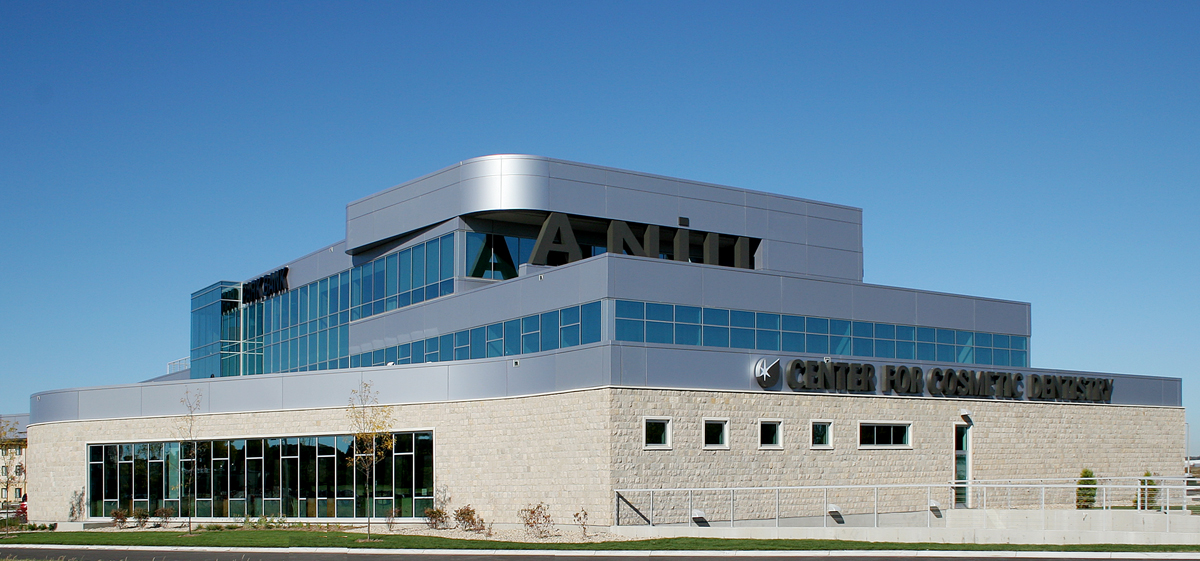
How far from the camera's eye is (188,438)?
124ft

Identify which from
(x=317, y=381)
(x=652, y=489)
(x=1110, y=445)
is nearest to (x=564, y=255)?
(x=317, y=381)

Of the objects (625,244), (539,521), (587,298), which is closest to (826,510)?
(539,521)

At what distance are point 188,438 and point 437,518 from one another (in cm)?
1012

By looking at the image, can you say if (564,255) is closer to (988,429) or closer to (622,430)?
(622,430)

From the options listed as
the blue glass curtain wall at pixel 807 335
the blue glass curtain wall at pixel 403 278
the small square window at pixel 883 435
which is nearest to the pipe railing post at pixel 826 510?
the small square window at pixel 883 435

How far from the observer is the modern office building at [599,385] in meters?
32.1

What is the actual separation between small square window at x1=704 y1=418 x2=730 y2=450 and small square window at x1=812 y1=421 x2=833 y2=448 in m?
3.32

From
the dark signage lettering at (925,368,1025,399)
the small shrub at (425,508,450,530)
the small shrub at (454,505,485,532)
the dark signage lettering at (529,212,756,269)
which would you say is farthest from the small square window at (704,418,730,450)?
the dark signage lettering at (529,212,756,269)

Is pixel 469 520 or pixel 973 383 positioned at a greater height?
pixel 973 383

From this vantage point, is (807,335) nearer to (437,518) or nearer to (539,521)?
(539,521)

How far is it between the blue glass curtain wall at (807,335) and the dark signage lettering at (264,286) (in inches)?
1066

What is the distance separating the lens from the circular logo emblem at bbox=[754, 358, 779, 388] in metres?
33.2

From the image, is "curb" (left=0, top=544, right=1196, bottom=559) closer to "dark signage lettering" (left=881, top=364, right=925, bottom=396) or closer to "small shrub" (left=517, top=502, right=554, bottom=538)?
"small shrub" (left=517, top=502, right=554, bottom=538)

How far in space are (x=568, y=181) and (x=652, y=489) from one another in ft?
47.1
